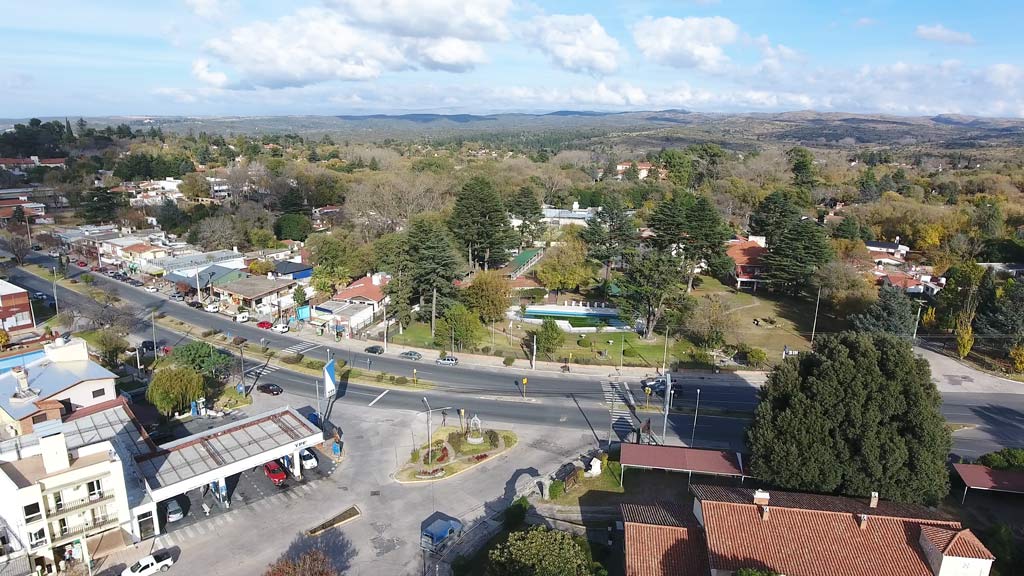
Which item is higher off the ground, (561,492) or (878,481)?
(878,481)

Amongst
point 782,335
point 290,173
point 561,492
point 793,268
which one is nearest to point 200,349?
point 561,492

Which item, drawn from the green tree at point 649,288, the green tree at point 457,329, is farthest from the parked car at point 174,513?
the green tree at point 649,288

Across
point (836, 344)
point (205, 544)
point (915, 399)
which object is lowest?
point (205, 544)

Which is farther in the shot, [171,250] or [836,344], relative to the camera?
[171,250]

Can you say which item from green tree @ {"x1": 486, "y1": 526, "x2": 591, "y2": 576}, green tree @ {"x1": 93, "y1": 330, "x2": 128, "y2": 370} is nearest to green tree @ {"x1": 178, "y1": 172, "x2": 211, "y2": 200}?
green tree @ {"x1": 93, "y1": 330, "x2": 128, "y2": 370}

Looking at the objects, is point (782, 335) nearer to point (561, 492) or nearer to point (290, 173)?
point (561, 492)

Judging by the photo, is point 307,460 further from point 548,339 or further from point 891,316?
point 891,316
